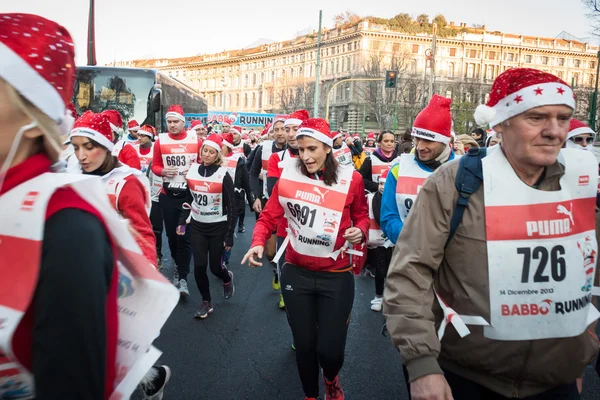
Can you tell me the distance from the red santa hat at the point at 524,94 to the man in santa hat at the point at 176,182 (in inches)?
209

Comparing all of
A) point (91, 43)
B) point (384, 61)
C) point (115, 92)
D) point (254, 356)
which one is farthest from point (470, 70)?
point (254, 356)

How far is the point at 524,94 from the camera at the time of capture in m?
2.14

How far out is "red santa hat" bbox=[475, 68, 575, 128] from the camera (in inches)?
83.5

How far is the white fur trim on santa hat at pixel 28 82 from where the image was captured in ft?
3.84

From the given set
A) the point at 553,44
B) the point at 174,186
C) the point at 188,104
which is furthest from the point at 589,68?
the point at 174,186

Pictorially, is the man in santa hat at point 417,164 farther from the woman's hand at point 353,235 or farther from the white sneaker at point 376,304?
the white sneaker at point 376,304

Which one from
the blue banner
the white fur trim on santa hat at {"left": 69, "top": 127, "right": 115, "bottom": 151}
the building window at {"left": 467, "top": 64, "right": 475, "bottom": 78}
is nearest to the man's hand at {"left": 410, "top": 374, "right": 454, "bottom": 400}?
the white fur trim on santa hat at {"left": 69, "top": 127, "right": 115, "bottom": 151}

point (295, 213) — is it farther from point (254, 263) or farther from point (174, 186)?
point (174, 186)

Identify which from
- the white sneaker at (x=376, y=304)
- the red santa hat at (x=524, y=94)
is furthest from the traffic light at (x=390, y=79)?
the red santa hat at (x=524, y=94)

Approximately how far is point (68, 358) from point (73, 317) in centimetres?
10

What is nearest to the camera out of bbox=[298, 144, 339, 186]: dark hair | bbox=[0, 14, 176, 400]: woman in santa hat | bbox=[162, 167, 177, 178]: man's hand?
bbox=[0, 14, 176, 400]: woman in santa hat

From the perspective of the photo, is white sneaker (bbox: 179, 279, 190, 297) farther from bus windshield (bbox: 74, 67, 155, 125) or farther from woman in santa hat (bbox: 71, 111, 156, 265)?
bus windshield (bbox: 74, 67, 155, 125)

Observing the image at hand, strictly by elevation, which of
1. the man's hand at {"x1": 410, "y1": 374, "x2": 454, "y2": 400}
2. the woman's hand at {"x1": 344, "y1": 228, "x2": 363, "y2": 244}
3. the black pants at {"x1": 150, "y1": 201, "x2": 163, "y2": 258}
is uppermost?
the woman's hand at {"x1": 344, "y1": 228, "x2": 363, "y2": 244}

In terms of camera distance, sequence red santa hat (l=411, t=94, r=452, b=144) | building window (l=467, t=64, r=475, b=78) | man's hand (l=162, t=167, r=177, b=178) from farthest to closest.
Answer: building window (l=467, t=64, r=475, b=78) < man's hand (l=162, t=167, r=177, b=178) < red santa hat (l=411, t=94, r=452, b=144)
